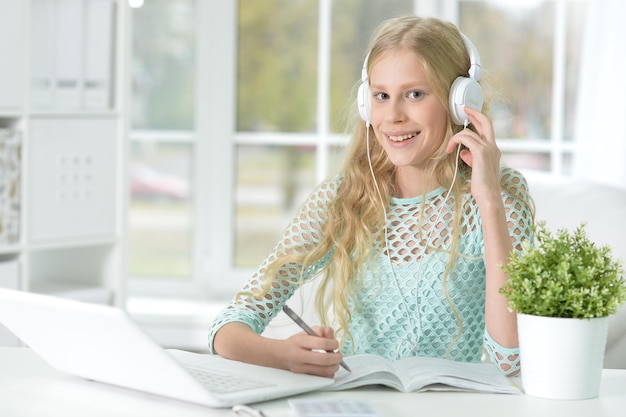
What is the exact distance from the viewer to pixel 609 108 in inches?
127

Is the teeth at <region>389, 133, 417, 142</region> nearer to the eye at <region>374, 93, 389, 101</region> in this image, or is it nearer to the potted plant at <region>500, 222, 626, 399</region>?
the eye at <region>374, 93, 389, 101</region>

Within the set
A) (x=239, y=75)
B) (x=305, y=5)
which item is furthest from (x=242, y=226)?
(x=305, y=5)

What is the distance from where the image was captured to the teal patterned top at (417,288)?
1842mm

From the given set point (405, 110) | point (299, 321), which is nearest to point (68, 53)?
point (405, 110)

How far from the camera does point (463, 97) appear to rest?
1734 millimetres

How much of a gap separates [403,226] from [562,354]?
66 centimetres

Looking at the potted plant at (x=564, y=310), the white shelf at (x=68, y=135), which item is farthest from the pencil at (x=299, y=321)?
the white shelf at (x=68, y=135)

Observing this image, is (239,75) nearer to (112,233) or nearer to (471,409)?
(112,233)

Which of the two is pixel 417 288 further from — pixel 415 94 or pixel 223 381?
pixel 223 381

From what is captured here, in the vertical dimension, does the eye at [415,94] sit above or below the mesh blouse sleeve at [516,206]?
above

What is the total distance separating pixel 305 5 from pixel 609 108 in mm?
1092

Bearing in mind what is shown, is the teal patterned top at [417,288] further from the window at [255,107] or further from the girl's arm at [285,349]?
the window at [255,107]

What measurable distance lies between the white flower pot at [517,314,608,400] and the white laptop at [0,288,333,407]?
0.86 feet

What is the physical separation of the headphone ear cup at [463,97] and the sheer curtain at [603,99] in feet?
5.04
